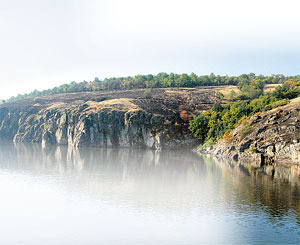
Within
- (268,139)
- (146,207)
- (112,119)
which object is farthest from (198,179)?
(112,119)

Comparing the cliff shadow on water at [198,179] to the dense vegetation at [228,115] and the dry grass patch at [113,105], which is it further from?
the dry grass patch at [113,105]

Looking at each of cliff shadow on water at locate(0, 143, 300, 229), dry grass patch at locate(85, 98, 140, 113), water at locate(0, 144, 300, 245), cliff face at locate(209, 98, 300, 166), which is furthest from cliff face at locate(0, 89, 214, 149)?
water at locate(0, 144, 300, 245)

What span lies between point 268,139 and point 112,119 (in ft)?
182

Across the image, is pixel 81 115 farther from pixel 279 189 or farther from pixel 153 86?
pixel 279 189

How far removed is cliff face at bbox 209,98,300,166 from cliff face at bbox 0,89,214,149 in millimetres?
22006

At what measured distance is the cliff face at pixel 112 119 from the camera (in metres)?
104

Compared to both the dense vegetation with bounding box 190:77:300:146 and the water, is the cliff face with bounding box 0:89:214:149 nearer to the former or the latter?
the dense vegetation with bounding box 190:77:300:146

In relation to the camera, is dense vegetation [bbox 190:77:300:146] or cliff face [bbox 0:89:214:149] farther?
cliff face [bbox 0:89:214:149]

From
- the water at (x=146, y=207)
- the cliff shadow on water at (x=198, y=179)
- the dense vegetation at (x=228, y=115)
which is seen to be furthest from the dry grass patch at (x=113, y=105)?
the water at (x=146, y=207)

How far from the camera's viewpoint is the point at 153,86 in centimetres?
15125

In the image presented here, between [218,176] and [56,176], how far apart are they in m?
27.2

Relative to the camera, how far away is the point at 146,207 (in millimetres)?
33531

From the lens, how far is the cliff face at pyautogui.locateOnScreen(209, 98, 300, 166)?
66.8 metres

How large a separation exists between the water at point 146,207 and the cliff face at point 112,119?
4764 centimetres
